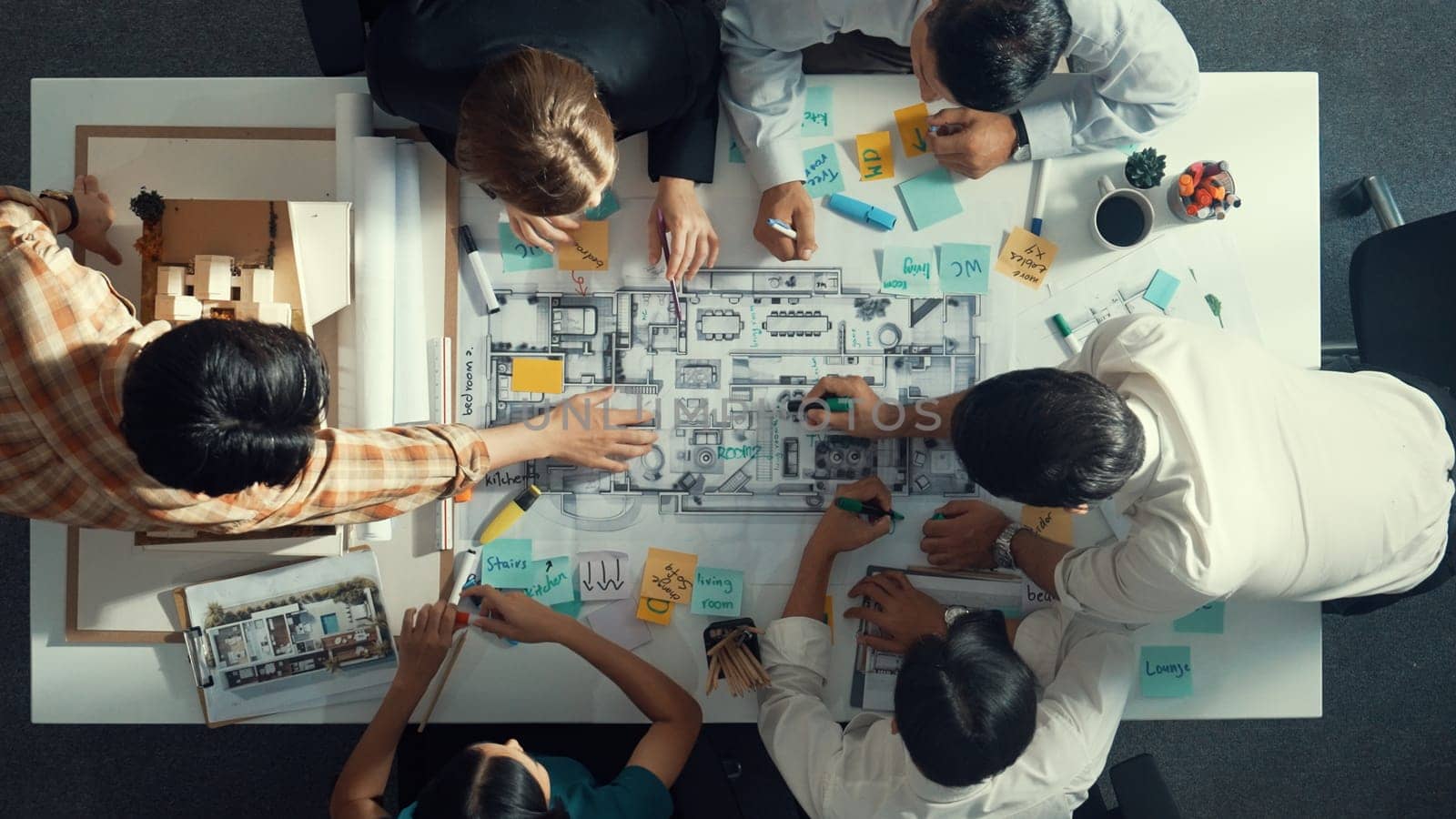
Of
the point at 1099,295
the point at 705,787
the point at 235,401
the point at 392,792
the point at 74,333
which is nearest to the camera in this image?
the point at 235,401

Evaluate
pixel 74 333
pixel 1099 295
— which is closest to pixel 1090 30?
pixel 1099 295

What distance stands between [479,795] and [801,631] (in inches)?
22.4

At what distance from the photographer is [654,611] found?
1556mm

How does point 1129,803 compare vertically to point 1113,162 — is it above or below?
below

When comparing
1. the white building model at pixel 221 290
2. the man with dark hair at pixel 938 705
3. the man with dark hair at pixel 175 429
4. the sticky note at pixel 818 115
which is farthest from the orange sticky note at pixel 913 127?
the white building model at pixel 221 290

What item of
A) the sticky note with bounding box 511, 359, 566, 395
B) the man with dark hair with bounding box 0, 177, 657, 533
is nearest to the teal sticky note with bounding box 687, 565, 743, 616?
the man with dark hair with bounding box 0, 177, 657, 533

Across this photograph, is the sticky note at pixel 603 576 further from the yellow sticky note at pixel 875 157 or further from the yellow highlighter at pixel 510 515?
the yellow sticky note at pixel 875 157

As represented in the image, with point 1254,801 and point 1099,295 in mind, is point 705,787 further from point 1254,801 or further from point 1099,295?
point 1254,801

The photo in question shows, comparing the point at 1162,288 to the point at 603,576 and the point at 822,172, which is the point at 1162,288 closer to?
the point at 822,172

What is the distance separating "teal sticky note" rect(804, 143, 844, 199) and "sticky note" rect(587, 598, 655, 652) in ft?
2.60

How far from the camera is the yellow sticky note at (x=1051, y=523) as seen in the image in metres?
1.57

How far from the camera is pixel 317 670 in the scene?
1.53 metres

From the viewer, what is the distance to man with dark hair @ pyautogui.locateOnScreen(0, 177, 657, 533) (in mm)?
1091

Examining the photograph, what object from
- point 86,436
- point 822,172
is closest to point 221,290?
point 86,436
